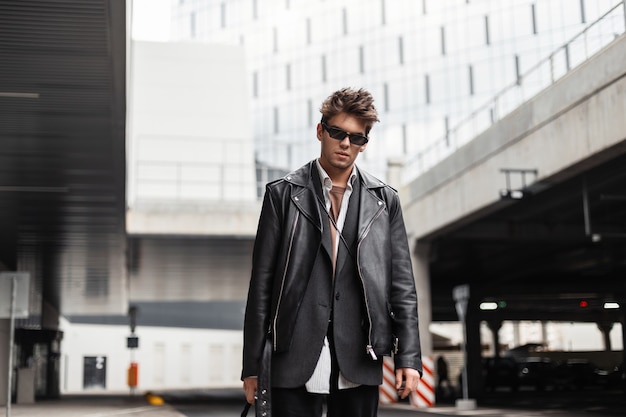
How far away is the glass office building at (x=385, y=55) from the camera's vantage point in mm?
59375

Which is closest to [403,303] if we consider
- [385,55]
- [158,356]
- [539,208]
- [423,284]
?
[539,208]

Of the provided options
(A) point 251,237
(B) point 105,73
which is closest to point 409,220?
(A) point 251,237

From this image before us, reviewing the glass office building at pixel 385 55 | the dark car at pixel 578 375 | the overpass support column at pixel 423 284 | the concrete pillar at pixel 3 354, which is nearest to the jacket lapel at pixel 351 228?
the overpass support column at pixel 423 284

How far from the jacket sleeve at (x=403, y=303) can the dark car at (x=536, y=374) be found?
3657cm

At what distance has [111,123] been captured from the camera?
13391mm

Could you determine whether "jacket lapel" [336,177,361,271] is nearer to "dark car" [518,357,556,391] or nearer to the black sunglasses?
the black sunglasses

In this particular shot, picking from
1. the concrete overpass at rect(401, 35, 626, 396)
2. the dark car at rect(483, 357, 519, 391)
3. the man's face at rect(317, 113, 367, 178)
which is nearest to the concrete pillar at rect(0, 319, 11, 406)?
the concrete overpass at rect(401, 35, 626, 396)

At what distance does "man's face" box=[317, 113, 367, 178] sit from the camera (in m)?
3.53

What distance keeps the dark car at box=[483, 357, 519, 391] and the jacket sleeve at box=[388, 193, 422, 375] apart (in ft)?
118

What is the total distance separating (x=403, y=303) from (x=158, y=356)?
59.1 m

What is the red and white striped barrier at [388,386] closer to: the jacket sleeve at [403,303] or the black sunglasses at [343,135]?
the jacket sleeve at [403,303]

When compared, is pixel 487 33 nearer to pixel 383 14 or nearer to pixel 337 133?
pixel 383 14

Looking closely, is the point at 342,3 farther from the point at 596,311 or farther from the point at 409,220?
the point at 409,220

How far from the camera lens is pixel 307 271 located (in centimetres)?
346
